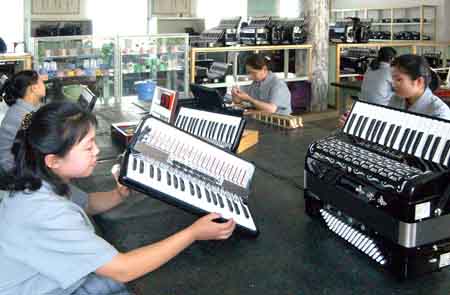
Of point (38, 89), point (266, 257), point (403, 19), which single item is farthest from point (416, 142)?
point (403, 19)

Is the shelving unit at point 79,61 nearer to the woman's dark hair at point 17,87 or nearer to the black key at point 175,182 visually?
the woman's dark hair at point 17,87

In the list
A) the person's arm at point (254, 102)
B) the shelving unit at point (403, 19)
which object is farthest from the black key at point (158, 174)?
the shelving unit at point (403, 19)

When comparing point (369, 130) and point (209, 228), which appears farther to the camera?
point (369, 130)

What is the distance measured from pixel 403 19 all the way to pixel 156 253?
423 inches

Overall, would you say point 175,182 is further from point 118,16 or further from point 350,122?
point 118,16

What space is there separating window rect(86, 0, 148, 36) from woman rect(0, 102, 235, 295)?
32.6 feet

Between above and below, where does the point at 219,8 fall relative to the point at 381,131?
above

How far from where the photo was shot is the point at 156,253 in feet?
3.68

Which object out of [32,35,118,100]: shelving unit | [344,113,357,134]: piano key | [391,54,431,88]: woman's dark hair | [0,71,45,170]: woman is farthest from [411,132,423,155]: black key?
[32,35,118,100]: shelving unit

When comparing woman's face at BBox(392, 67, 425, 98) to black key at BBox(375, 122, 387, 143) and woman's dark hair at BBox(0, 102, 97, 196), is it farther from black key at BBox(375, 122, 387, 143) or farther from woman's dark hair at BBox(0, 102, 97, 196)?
woman's dark hair at BBox(0, 102, 97, 196)

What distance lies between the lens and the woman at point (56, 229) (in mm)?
1005

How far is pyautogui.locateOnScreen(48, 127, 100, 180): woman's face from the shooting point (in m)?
1.13

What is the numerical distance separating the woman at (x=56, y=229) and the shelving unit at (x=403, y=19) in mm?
10198

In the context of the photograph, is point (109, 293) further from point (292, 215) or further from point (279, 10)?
point (279, 10)
